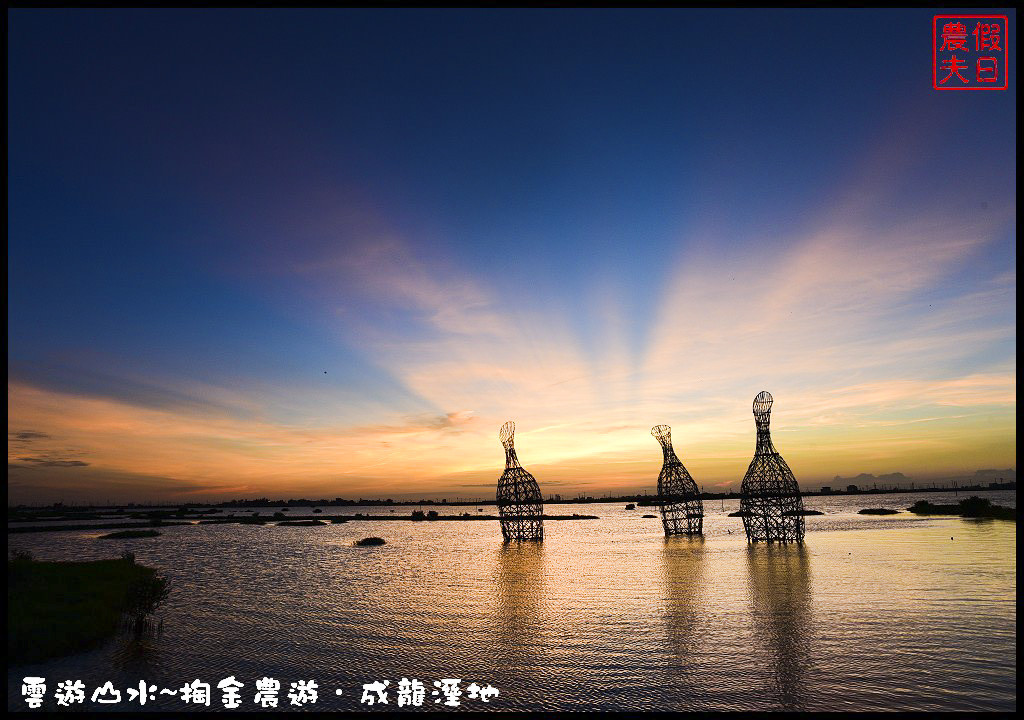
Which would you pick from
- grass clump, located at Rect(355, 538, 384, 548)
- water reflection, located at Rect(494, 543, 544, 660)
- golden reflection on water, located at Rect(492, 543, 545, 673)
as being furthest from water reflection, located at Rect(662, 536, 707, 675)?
grass clump, located at Rect(355, 538, 384, 548)

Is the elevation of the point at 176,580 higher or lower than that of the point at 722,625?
lower

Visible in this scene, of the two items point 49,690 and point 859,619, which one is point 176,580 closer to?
point 49,690

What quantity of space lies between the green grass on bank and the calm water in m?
1.40

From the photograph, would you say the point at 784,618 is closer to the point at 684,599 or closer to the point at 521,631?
the point at 684,599

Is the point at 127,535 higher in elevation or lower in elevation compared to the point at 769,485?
lower

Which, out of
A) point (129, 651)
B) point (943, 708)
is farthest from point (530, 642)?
point (129, 651)

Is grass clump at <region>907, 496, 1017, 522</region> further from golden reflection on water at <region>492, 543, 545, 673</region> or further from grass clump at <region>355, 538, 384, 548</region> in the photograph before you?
grass clump at <region>355, 538, 384, 548</region>

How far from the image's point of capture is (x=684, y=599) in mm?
31375

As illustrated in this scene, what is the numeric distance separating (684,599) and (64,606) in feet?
104

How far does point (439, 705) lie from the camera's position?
1778 cm

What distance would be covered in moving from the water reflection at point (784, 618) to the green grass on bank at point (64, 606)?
28.1 metres

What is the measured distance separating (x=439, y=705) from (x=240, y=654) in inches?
438

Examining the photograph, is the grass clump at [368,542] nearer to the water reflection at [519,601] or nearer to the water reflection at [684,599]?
the water reflection at [519,601]

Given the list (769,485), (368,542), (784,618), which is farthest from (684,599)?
(368,542)
